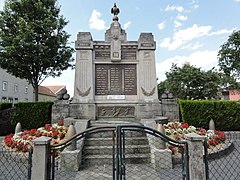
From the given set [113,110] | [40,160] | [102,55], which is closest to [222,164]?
[113,110]

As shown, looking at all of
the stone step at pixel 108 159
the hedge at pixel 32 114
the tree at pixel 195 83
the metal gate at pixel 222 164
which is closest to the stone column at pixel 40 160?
the stone step at pixel 108 159

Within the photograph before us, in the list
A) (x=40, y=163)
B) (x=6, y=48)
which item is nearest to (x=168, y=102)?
(x=40, y=163)

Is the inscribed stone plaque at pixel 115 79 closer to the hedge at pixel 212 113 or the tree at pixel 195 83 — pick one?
the hedge at pixel 212 113

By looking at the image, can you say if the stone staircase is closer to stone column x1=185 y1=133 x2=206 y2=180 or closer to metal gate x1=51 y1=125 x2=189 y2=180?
metal gate x1=51 y1=125 x2=189 y2=180

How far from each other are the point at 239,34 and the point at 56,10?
2055cm

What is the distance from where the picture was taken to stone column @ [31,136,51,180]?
298cm

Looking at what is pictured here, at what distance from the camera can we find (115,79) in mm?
8359

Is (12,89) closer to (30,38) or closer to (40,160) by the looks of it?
(30,38)

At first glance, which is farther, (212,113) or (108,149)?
(212,113)

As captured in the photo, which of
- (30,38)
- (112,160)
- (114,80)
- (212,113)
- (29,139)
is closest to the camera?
(112,160)

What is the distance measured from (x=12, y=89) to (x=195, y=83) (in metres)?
25.6

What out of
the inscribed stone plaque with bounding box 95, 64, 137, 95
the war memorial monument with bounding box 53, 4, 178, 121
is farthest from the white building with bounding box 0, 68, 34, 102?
the inscribed stone plaque with bounding box 95, 64, 137, 95

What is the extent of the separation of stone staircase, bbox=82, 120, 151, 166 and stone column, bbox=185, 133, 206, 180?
78.5 inches

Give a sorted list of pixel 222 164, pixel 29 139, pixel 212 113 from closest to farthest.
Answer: pixel 222 164, pixel 29 139, pixel 212 113
